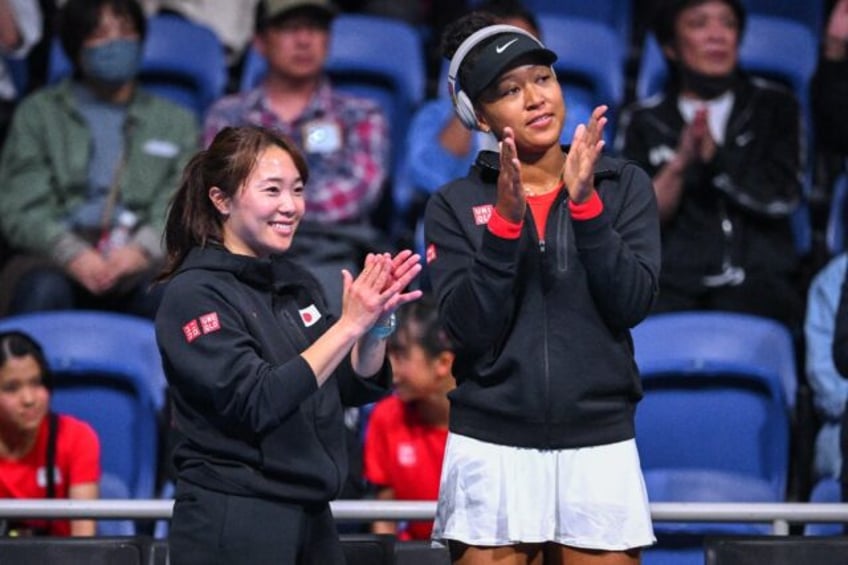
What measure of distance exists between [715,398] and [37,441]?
1.96 meters

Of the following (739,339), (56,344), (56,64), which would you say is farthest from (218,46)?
(739,339)

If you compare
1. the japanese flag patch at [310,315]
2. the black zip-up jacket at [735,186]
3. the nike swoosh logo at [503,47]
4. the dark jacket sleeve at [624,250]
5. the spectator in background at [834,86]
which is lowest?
the japanese flag patch at [310,315]

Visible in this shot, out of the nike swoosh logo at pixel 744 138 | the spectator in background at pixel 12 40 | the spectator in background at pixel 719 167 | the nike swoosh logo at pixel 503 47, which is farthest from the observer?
the spectator in background at pixel 12 40

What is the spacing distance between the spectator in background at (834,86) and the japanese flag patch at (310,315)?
131 inches

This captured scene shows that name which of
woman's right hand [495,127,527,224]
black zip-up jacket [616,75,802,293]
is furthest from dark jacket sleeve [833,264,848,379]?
woman's right hand [495,127,527,224]

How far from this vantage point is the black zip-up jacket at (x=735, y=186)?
5723 mm

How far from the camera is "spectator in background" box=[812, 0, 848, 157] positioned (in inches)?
247

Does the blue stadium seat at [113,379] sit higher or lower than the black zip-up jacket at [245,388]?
higher

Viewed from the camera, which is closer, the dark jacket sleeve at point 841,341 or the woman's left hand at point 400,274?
the woman's left hand at point 400,274

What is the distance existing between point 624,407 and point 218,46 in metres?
3.81

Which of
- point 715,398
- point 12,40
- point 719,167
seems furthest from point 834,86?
point 12,40

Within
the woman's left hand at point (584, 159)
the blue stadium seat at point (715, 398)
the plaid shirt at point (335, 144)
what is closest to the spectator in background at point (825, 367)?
the blue stadium seat at point (715, 398)

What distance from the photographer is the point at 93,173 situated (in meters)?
6.12

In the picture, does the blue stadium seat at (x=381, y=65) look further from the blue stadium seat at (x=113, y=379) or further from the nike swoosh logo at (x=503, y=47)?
the nike swoosh logo at (x=503, y=47)
